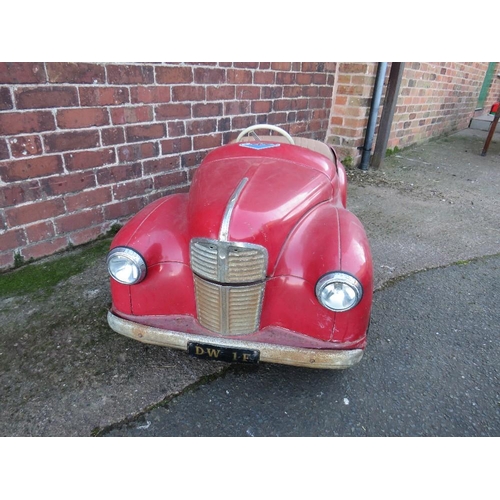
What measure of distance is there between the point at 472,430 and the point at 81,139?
3084mm

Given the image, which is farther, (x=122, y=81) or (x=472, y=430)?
(x=122, y=81)

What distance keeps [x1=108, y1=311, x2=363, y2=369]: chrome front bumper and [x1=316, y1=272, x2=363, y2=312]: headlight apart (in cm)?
24

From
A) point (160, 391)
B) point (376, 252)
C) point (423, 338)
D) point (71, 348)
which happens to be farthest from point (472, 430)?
point (71, 348)

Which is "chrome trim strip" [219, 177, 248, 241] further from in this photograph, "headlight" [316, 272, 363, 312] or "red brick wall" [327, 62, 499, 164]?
"red brick wall" [327, 62, 499, 164]

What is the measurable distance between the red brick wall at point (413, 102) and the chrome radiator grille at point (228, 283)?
4.51 m

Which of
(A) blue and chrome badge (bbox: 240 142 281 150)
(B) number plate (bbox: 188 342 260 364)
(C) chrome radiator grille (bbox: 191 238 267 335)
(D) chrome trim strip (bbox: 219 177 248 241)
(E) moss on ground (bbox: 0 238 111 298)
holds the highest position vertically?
(A) blue and chrome badge (bbox: 240 142 281 150)

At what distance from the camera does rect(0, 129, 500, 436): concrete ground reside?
177 centimetres

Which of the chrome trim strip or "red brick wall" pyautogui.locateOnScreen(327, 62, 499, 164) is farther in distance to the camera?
"red brick wall" pyautogui.locateOnScreen(327, 62, 499, 164)

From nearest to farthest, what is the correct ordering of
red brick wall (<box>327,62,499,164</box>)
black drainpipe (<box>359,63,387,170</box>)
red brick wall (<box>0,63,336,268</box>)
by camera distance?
red brick wall (<box>0,63,336,268</box>) → black drainpipe (<box>359,63,387,170</box>) → red brick wall (<box>327,62,499,164</box>)

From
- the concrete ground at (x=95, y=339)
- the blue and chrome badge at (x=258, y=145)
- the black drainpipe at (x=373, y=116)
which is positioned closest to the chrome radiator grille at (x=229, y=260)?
the concrete ground at (x=95, y=339)

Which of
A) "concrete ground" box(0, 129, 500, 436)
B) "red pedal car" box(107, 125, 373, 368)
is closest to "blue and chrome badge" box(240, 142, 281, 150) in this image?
"red pedal car" box(107, 125, 373, 368)

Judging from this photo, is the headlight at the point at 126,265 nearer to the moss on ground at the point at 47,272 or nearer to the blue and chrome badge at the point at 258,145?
the blue and chrome badge at the point at 258,145

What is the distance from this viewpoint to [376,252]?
3354mm
